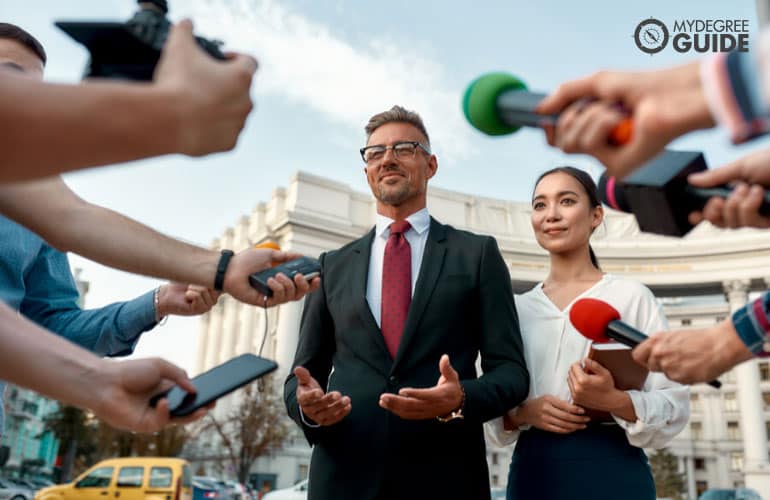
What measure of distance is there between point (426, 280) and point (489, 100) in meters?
1.29

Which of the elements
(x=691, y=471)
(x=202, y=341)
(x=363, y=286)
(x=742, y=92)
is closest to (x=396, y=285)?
(x=363, y=286)

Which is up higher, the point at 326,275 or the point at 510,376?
the point at 326,275

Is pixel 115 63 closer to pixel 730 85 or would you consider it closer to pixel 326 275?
pixel 730 85

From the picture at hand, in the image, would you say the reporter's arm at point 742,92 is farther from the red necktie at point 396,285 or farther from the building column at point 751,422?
the building column at point 751,422

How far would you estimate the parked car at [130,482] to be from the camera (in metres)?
12.8

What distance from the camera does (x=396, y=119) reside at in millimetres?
3104

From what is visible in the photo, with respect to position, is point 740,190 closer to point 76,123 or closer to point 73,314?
point 76,123

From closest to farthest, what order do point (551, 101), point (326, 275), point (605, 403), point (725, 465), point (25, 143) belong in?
point (25, 143) < point (551, 101) < point (605, 403) < point (326, 275) < point (725, 465)

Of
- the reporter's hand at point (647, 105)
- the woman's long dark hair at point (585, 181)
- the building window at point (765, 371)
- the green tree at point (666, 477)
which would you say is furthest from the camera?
the building window at point (765, 371)

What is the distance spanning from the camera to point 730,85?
1148 millimetres

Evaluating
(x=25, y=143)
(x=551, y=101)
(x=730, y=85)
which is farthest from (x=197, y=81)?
(x=730, y=85)

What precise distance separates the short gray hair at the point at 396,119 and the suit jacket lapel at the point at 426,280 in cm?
49

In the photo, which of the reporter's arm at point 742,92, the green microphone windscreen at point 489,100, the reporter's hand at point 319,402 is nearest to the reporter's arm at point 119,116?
the green microphone windscreen at point 489,100

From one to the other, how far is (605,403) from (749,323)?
76 centimetres
